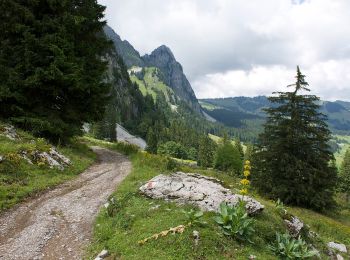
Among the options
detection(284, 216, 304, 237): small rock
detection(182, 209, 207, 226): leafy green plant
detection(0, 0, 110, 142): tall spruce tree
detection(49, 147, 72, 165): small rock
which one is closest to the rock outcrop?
detection(49, 147, 72, 165): small rock

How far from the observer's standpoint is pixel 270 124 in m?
38.3

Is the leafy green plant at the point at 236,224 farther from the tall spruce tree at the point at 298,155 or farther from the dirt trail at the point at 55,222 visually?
the tall spruce tree at the point at 298,155

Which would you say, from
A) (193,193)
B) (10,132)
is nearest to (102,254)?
(193,193)

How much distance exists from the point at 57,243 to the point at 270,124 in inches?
1183

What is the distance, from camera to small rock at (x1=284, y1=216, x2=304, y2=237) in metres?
15.4

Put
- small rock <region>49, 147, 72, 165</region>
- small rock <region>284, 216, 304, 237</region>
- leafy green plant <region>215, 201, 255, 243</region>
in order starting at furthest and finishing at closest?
small rock <region>49, 147, 72, 165</region>
small rock <region>284, 216, 304, 237</region>
leafy green plant <region>215, 201, 255, 243</region>

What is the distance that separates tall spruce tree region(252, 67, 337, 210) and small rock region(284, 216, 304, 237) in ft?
62.9

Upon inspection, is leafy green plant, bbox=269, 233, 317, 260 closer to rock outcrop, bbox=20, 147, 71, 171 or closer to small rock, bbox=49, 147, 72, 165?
rock outcrop, bbox=20, 147, 71, 171

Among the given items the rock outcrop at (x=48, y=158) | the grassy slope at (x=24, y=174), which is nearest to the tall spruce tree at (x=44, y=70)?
the grassy slope at (x=24, y=174)

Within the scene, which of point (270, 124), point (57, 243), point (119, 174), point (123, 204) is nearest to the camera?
point (57, 243)

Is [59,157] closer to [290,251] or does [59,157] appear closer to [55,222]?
[55,222]

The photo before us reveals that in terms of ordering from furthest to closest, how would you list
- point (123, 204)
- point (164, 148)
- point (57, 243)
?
point (164, 148) < point (123, 204) < point (57, 243)

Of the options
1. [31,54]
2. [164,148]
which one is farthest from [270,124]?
[164,148]

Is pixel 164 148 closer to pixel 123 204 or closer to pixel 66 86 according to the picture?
pixel 66 86
